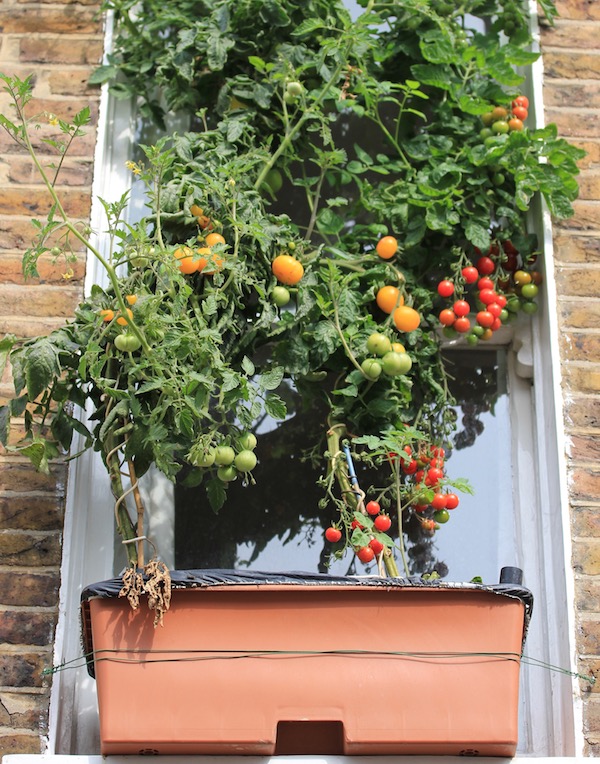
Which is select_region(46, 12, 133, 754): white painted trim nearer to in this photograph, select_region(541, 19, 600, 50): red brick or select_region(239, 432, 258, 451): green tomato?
select_region(239, 432, 258, 451): green tomato

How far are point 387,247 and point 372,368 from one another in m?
0.30

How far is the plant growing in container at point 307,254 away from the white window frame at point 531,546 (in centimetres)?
8

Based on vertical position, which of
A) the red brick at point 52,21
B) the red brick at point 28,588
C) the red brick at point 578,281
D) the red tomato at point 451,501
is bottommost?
the red brick at point 28,588

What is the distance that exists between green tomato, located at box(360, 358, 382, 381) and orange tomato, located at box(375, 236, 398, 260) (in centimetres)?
27

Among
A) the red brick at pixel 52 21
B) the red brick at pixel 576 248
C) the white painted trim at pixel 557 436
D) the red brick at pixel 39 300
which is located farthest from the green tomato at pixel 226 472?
the red brick at pixel 52 21

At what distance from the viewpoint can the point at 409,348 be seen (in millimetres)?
2184

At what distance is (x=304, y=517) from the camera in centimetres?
220

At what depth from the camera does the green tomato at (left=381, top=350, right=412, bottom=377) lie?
1.98 metres

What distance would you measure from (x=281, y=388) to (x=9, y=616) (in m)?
0.72

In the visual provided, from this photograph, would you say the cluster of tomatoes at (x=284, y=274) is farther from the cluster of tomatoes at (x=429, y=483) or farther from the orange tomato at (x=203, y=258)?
the cluster of tomatoes at (x=429, y=483)

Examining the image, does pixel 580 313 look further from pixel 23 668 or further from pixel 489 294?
pixel 23 668

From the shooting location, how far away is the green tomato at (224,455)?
183 centimetres

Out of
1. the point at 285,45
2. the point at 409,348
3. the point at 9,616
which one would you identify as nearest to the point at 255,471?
the point at 409,348

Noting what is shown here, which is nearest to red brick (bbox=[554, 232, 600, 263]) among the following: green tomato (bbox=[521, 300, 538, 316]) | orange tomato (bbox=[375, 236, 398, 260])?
green tomato (bbox=[521, 300, 538, 316])
